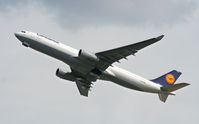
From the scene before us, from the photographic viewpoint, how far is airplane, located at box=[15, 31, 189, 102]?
190 ft

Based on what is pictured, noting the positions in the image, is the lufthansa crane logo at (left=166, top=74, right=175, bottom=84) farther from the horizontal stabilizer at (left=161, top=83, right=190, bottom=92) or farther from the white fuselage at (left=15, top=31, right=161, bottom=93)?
the white fuselage at (left=15, top=31, right=161, bottom=93)

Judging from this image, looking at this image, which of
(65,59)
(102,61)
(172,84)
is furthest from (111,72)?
(172,84)

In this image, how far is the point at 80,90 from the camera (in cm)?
6806

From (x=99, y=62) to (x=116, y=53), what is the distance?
101 inches

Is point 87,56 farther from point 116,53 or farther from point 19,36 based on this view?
point 19,36

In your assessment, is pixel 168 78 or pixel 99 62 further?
pixel 168 78

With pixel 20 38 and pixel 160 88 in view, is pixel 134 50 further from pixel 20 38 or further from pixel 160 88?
pixel 20 38

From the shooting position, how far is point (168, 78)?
67.1m

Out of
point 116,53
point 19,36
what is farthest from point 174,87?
point 19,36

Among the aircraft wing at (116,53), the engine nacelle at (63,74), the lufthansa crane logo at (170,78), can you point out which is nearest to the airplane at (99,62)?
the aircraft wing at (116,53)

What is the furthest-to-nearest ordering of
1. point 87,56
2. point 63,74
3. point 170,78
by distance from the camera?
1. point 170,78
2. point 63,74
3. point 87,56

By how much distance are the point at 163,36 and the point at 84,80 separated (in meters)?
17.7

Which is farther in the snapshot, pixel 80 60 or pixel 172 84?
pixel 172 84

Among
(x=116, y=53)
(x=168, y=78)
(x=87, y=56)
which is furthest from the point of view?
(x=168, y=78)
